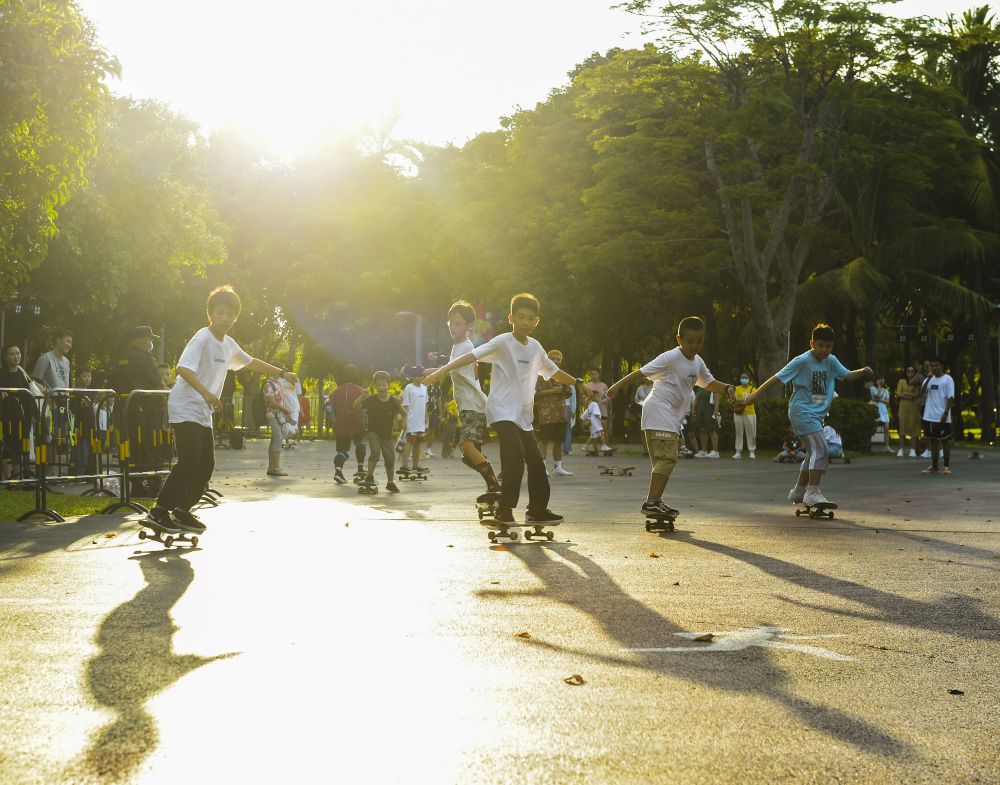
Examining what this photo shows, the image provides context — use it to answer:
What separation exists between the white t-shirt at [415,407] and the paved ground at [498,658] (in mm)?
9096

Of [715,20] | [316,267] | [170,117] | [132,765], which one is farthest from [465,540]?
[316,267]

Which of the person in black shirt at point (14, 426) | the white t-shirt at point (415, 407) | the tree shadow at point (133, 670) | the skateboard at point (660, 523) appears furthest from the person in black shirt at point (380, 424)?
the tree shadow at point (133, 670)

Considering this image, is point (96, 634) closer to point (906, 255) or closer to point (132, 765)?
point (132, 765)

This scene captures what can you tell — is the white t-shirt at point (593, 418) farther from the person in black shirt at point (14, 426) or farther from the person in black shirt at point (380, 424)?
the person in black shirt at point (14, 426)

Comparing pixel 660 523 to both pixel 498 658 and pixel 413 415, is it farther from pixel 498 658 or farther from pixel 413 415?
pixel 413 415

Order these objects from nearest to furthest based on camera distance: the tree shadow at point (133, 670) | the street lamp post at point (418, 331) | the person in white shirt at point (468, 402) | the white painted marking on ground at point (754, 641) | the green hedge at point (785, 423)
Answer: the tree shadow at point (133, 670)
the white painted marking on ground at point (754, 641)
the person in white shirt at point (468, 402)
the green hedge at point (785, 423)
the street lamp post at point (418, 331)

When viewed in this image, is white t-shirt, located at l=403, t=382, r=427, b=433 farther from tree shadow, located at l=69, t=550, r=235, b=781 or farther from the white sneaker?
tree shadow, located at l=69, t=550, r=235, b=781

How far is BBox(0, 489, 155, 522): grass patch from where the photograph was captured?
42.2 ft

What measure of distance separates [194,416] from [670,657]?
17.3ft

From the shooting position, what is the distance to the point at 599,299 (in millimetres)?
39188

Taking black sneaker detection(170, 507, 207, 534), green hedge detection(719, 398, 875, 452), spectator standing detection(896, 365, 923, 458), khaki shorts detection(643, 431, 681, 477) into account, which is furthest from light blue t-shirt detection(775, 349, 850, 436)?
green hedge detection(719, 398, 875, 452)

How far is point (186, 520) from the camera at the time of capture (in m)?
9.85

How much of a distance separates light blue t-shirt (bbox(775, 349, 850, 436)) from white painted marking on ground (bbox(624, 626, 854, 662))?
6681 mm

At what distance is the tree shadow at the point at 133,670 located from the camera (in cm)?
397
